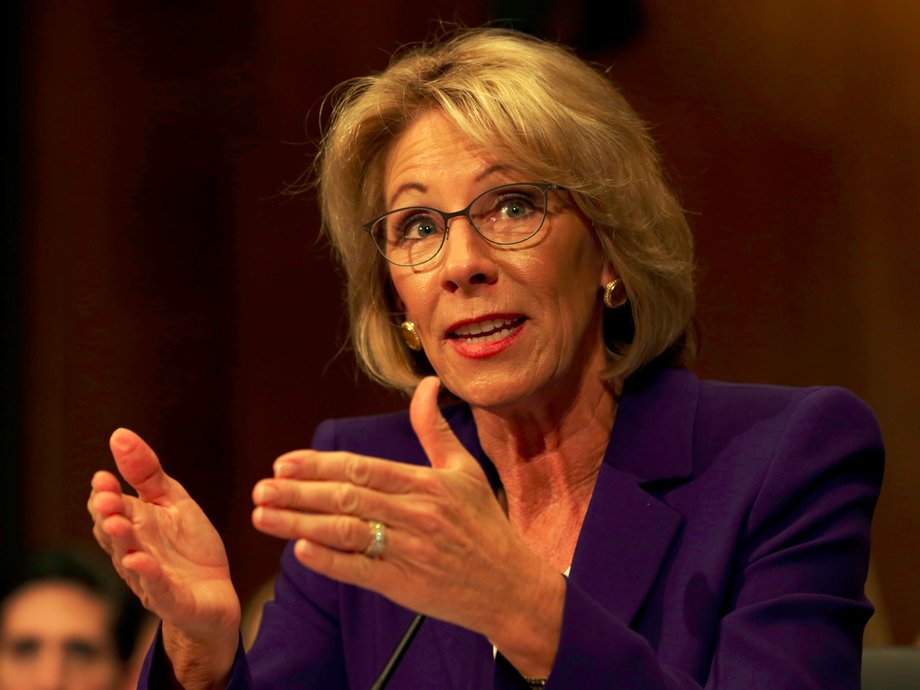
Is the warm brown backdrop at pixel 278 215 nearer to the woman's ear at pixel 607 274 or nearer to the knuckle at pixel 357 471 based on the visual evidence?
the woman's ear at pixel 607 274

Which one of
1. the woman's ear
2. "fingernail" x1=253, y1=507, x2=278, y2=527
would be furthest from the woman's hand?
the woman's ear

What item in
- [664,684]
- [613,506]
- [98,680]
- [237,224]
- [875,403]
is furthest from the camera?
[237,224]

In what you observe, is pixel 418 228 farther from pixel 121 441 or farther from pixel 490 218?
pixel 121 441

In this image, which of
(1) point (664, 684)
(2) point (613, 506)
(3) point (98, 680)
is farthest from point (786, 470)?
(3) point (98, 680)

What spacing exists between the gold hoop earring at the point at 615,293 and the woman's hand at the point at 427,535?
2.34 ft

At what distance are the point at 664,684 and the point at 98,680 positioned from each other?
165 cm

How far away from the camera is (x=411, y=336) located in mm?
2023

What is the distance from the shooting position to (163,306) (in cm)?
308

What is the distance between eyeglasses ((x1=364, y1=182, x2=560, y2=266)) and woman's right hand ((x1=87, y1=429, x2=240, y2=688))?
58cm

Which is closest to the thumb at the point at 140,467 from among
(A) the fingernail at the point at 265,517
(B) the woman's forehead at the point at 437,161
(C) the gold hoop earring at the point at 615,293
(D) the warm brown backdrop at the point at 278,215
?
(A) the fingernail at the point at 265,517

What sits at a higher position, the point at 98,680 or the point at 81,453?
the point at 81,453

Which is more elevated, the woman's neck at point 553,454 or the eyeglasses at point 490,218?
the eyeglasses at point 490,218

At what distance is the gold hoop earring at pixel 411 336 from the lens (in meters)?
2.00

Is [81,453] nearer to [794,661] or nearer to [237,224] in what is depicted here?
[237,224]
